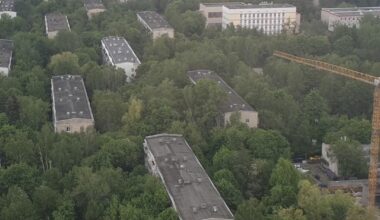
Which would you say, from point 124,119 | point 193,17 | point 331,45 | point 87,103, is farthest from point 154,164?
point 193,17

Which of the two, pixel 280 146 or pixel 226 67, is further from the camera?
pixel 226 67

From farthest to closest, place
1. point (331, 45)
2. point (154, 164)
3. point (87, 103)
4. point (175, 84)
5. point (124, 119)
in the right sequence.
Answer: point (331, 45)
point (175, 84)
point (87, 103)
point (124, 119)
point (154, 164)

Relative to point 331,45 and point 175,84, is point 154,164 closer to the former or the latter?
point 175,84

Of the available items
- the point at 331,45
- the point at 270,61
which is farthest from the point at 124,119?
the point at 331,45

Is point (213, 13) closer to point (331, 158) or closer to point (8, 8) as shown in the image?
point (8, 8)

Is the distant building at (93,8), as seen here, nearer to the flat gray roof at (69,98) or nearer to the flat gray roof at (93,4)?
the flat gray roof at (93,4)

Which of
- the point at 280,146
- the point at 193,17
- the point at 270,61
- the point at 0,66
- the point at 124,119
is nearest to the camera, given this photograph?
the point at 280,146
